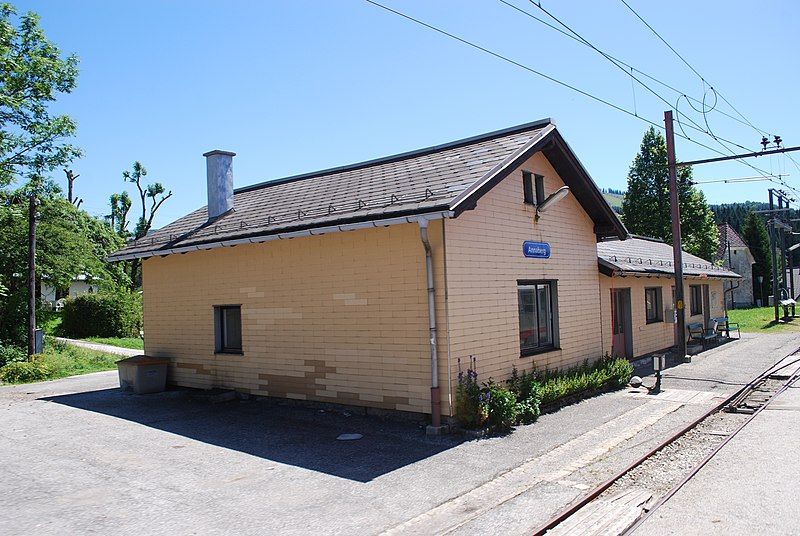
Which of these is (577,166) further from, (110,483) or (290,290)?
(110,483)

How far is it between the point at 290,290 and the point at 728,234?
57.9m

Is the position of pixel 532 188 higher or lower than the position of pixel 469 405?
higher

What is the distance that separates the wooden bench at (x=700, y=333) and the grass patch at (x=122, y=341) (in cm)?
2130

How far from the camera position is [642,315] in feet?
56.8

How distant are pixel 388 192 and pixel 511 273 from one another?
2.70m

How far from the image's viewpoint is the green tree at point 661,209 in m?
43.2

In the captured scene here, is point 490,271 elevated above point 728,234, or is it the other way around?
point 728,234

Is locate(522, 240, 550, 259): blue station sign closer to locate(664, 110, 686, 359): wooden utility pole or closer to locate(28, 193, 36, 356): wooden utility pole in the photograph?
locate(664, 110, 686, 359): wooden utility pole

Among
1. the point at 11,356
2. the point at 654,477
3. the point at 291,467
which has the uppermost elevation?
the point at 11,356

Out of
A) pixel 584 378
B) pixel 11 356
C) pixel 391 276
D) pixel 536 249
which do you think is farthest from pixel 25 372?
pixel 584 378

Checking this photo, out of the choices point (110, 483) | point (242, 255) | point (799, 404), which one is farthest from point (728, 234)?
point (110, 483)

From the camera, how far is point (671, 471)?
720 centimetres

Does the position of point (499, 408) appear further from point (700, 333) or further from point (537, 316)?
point (700, 333)

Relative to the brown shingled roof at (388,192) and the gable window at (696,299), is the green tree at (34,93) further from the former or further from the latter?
the gable window at (696,299)
